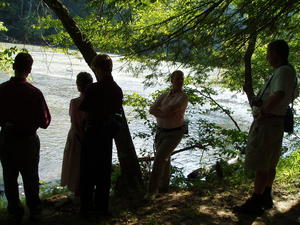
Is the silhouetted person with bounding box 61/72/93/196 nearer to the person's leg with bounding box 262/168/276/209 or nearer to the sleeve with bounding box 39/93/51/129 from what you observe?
the sleeve with bounding box 39/93/51/129

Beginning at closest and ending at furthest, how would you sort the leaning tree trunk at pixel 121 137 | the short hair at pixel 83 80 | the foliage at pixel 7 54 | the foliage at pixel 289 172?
the short hair at pixel 83 80
the leaning tree trunk at pixel 121 137
the foliage at pixel 289 172
the foliage at pixel 7 54

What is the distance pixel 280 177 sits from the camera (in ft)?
15.8

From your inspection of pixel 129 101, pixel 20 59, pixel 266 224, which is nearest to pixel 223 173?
pixel 129 101

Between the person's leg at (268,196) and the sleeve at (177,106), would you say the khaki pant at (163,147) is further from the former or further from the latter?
the person's leg at (268,196)

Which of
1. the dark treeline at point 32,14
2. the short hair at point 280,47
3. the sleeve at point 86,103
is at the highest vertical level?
the dark treeline at point 32,14

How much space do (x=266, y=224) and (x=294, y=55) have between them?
5061 millimetres

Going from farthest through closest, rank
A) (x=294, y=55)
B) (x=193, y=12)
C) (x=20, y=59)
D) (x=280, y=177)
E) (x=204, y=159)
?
(x=204, y=159), (x=294, y=55), (x=280, y=177), (x=193, y=12), (x=20, y=59)

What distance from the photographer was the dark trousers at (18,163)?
285cm

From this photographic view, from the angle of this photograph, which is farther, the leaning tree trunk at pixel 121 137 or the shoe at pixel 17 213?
the leaning tree trunk at pixel 121 137

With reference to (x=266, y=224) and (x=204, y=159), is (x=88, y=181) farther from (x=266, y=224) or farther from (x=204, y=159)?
(x=204, y=159)

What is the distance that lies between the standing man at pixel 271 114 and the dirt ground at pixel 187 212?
337 millimetres

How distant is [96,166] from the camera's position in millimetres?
3113

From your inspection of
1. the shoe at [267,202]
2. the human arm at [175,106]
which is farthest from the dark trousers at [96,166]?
the shoe at [267,202]

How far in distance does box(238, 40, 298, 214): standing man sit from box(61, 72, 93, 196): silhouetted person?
1647mm
